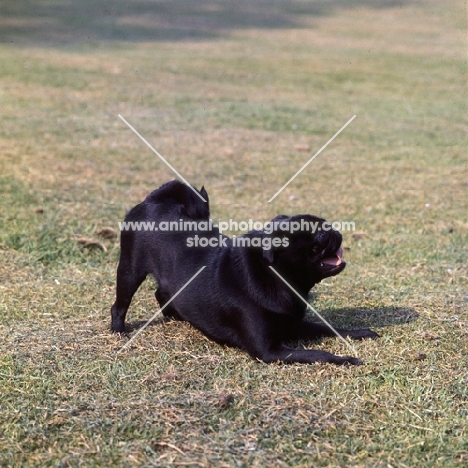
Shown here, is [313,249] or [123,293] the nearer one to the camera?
[313,249]

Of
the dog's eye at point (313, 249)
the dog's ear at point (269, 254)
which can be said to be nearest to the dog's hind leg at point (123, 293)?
the dog's ear at point (269, 254)

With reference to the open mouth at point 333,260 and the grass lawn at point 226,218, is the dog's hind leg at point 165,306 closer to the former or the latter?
the grass lawn at point 226,218

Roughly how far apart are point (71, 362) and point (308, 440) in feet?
5.42

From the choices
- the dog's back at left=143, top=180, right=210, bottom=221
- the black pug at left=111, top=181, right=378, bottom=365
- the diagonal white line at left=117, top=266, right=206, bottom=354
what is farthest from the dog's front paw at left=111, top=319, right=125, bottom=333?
the dog's back at left=143, top=180, right=210, bottom=221

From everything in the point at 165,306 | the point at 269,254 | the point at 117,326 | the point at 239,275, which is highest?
the point at 269,254

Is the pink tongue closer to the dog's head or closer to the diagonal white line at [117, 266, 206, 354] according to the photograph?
the dog's head

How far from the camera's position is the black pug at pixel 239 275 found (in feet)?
15.5

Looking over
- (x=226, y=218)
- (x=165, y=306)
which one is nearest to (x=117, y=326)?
(x=165, y=306)

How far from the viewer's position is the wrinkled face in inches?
186

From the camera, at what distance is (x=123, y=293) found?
5.29 metres

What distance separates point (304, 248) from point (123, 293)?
1.33m

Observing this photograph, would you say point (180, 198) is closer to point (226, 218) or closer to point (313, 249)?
point (313, 249)

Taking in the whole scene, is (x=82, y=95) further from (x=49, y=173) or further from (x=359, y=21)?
(x=359, y=21)

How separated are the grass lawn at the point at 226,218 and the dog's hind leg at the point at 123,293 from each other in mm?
111
